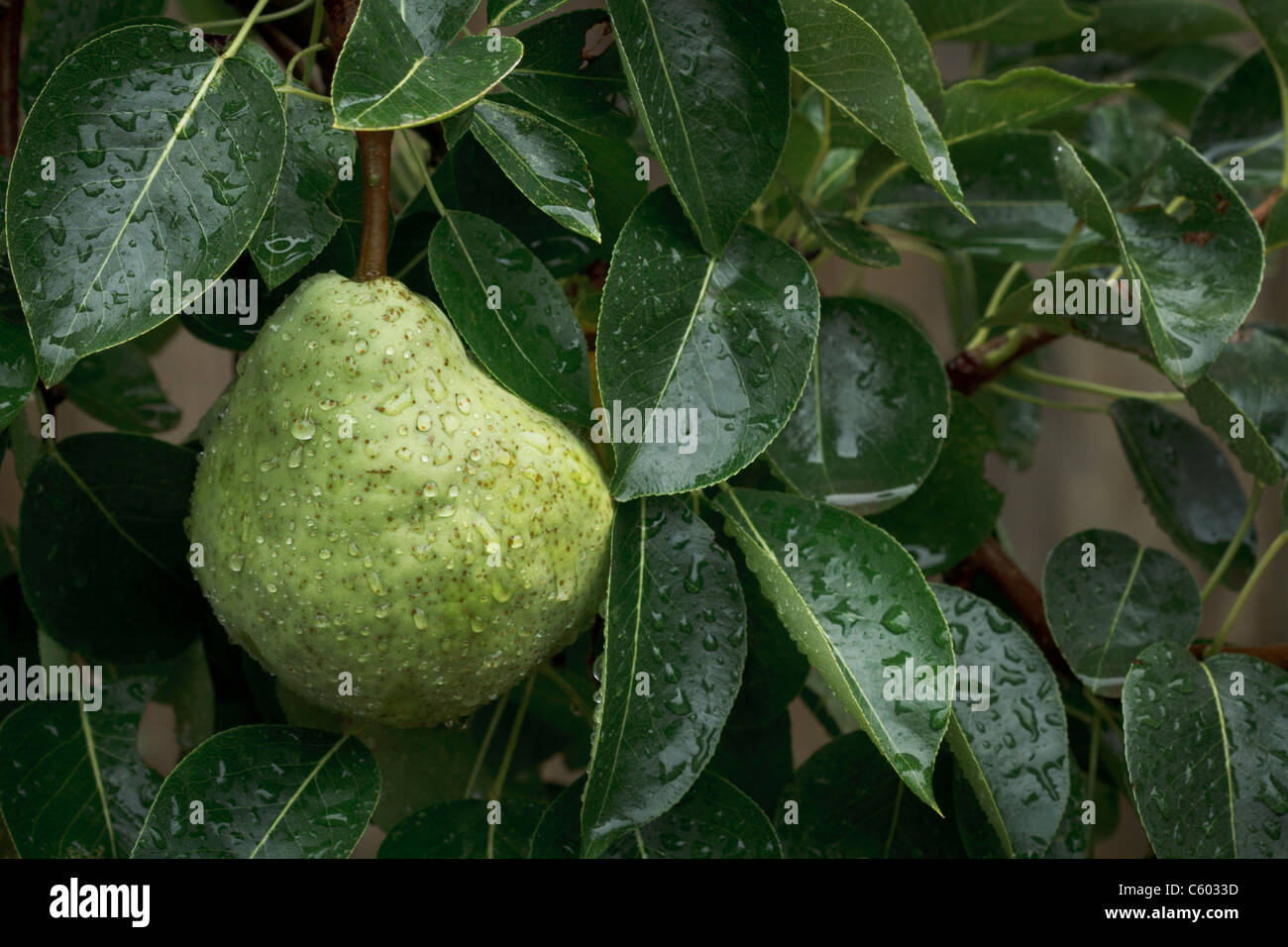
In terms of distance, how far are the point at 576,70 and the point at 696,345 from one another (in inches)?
5.2

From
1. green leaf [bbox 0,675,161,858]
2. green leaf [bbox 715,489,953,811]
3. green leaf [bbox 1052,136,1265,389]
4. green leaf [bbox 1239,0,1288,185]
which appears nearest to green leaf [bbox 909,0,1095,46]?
green leaf [bbox 1239,0,1288,185]

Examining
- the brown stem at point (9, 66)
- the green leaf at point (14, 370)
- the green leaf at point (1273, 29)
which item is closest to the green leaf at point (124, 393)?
the brown stem at point (9, 66)

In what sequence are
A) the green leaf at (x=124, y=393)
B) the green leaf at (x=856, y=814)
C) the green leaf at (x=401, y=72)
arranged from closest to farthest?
the green leaf at (x=401, y=72) → the green leaf at (x=856, y=814) → the green leaf at (x=124, y=393)

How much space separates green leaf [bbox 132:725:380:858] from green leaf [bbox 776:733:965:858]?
8.7 inches

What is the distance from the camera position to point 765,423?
43 centimetres

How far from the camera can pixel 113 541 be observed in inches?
20.7

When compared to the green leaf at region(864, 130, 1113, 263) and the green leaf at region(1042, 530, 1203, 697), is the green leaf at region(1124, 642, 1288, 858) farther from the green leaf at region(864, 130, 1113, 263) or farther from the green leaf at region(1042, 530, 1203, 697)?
the green leaf at region(864, 130, 1113, 263)

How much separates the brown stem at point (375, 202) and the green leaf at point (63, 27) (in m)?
0.19

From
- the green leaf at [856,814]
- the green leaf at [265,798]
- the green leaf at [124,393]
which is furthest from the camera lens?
the green leaf at [124,393]

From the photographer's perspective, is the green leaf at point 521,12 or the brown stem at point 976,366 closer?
the green leaf at point 521,12

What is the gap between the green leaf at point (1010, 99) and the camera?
0.58 m

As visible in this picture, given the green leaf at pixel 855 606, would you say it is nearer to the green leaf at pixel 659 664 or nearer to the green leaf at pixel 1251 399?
the green leaf at pixel 659 664

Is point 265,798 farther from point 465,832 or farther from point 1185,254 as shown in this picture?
point 1185,254
